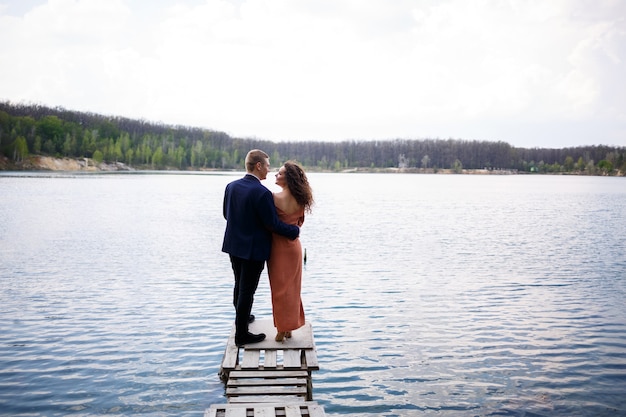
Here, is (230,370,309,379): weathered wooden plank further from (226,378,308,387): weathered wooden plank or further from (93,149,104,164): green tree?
(93,149,104,164): green tree

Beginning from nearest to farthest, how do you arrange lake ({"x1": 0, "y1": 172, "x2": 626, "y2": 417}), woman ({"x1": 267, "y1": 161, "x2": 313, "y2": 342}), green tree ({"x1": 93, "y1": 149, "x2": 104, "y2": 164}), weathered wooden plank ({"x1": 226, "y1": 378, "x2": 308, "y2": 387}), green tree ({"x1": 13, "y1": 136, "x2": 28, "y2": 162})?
weathered wooden plank ({"x1": 226, "y1": 378, "x2": 308, "y2": 387})
woman ({"x1": 267, "y1": 161, "x2": 313, "y2": 342})
lake ({"x1": 0, "y1": 172, "x2": 626, "y2": 417})
green tree ({"x1": 13, "y1": 136, "x2": 28, "y2": 162})
green tree ({"x1": 93, "y1": 149, "x2": 104, "y2": 164})

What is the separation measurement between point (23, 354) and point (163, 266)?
894 centimetres

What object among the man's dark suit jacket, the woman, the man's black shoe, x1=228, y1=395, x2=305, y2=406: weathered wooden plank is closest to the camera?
x1=228, y1=395, x2=305, y2=406: weathered wooden plank

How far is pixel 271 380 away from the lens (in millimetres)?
6488

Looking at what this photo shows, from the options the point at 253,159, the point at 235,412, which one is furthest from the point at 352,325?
the point at 235,412

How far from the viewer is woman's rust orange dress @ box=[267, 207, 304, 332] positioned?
6766 millimetres

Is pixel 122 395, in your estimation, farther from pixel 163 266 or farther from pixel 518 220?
pixel 518 220

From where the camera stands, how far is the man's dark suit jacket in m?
6.46

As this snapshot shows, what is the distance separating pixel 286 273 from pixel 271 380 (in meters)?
1.22

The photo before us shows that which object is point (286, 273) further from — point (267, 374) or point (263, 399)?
point (263, 399)

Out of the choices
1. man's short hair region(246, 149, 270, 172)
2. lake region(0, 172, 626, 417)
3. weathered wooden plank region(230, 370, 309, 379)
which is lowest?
lake region(0, 172, 626, 417)

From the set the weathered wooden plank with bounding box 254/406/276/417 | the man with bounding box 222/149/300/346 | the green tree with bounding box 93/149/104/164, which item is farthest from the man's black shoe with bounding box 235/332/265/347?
the green tree with bounding box 93/149/104/164

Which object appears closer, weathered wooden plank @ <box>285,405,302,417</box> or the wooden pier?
weathered wooden plank @ <box>285,405,302,417</box>

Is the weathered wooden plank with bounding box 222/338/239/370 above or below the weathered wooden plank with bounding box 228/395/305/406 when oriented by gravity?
above
